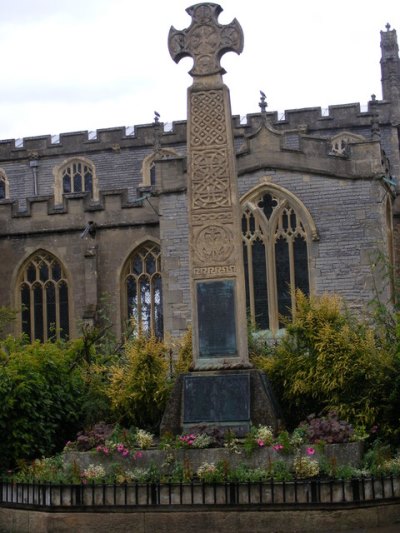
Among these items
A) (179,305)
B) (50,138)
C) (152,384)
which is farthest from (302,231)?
(50,138)

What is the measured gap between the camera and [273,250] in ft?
75.5

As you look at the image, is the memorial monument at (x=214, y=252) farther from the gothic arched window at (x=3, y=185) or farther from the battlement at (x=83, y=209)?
the gothic arched window at (x=3, y=185)

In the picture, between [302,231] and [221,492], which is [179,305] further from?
[221,492]

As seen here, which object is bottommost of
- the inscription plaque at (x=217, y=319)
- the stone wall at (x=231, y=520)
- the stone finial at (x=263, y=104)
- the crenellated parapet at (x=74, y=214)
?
the stone wall at (x=231, y=520)

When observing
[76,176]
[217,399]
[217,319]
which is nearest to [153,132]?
[76,176]

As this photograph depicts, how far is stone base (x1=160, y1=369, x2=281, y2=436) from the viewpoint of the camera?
1243 cm

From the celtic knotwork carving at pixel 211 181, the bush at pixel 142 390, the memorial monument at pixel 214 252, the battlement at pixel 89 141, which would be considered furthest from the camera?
the battlement at pixel 89 141

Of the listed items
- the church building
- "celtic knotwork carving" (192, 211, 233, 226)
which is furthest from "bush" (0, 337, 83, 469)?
the church building

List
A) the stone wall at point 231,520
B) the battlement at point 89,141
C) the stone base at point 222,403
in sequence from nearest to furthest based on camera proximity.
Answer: the stone wall at point 231,520 < the stone base at point 222,403 < the battlement at point 89,141

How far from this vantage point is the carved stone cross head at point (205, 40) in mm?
13586

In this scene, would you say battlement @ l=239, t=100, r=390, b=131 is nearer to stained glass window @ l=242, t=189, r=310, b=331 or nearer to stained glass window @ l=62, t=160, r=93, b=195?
stained glass window @ l=62, t=160, r=93, b=195

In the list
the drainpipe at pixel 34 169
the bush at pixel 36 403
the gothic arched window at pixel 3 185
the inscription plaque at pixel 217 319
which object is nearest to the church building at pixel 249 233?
the drainpipe at pixel 34 169

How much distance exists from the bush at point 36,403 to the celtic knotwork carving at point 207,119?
4334 millimetres

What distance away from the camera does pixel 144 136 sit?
3462cm
